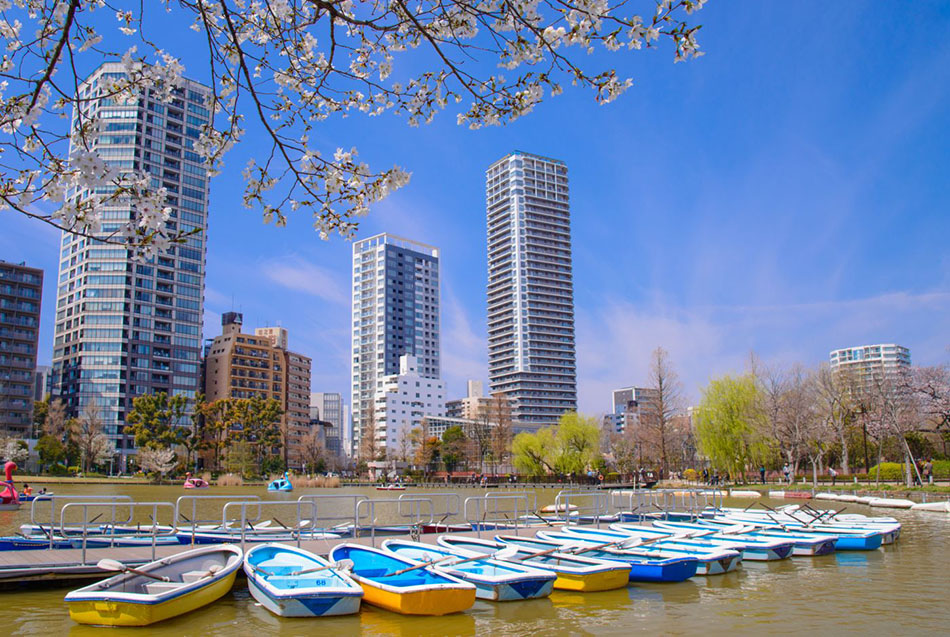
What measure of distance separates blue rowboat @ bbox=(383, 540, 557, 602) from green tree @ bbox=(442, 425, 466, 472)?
73.9 meters

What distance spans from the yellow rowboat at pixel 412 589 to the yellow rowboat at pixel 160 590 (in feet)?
6.43

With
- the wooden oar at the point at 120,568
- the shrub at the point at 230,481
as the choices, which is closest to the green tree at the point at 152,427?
the shrub at the point at 230,481

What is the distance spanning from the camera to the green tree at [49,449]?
219ft

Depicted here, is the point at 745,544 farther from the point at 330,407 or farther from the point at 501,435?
the point at 330,407

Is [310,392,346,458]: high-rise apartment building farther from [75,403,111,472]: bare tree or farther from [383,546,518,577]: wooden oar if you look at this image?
[383,546,518,577]: wooden oar

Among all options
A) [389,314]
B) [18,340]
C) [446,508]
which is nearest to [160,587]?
[446,508]

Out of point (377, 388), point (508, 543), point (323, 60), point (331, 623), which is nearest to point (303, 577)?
point (331, 623)

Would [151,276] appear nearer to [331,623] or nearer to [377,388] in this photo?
[377,388]

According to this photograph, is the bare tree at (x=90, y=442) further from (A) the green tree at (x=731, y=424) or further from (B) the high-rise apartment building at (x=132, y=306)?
(A) the green tree at (x=731, y=424)

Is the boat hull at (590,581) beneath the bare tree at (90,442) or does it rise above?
beneath

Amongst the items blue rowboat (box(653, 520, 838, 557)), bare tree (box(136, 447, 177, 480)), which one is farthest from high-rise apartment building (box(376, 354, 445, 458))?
blue rowboat (box(653, 520, 838, 557))

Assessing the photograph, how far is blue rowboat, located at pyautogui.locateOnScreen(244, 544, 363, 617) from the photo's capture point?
9930mm

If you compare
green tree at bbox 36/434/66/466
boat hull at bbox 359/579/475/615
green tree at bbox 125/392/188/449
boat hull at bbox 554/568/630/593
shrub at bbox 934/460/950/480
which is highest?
green tree at bbox 125/392/188/449

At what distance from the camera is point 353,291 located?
524ft
